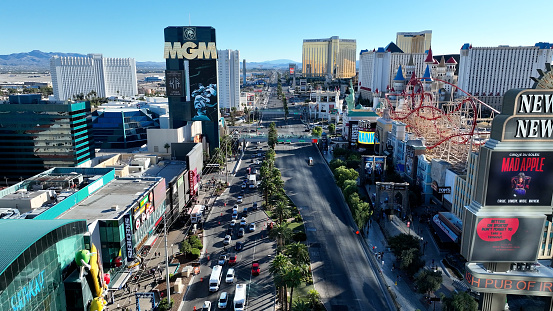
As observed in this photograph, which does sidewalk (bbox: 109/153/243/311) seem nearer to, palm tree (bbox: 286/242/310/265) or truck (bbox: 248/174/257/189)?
palm tree (bbox: 286/242/310/265)

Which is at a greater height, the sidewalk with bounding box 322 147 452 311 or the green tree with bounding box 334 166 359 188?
the green tree with bounding box 334 166 359 188

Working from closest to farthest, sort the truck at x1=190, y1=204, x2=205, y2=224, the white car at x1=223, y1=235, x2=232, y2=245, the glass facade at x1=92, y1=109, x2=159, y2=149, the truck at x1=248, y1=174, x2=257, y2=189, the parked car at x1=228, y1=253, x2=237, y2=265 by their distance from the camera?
the parked car at x1=228, y1=253, x2=237, y2=265 → the white car at x1=223, y1=235, x2=232, y2=245 → the truck at x1=190, y1=204, x2=205, y2=224 → the truck at x1=248, y1=174, x2=257, y2=189 → the glass facade at x1=92, y1=109, x2=159, y2=149

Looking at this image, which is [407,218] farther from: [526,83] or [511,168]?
[526,83]

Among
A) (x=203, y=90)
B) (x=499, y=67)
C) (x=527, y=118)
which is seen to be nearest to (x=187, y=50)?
(x=203, y=90)

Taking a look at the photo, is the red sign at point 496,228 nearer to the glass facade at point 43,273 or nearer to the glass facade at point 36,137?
the glass facade at point 43,273

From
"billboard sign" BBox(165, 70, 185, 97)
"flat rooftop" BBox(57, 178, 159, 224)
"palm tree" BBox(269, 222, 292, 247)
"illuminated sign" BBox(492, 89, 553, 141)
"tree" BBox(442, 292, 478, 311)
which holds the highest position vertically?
"billboard sign" BBox(165, 70, 185, 97)

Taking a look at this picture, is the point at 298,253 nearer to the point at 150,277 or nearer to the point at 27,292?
the point at 150,277

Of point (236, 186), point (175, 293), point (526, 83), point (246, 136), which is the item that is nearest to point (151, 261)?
point (175, 293)

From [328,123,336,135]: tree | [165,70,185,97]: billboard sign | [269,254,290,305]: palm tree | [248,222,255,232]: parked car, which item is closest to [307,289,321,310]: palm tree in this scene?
[269,254,290,305]: palm tree
